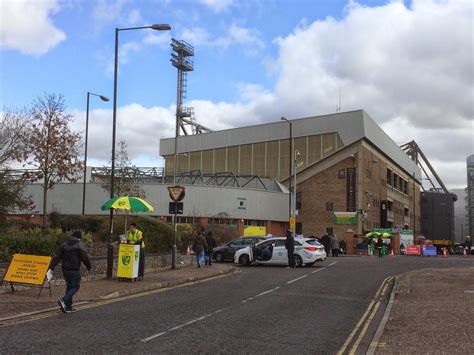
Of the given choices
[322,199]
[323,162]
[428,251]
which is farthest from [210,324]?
[323,162]

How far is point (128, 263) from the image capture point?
16.8 m

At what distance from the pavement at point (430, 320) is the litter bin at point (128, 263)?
25.8ft

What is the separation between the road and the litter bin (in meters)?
1.68

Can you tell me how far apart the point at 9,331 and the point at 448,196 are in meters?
106

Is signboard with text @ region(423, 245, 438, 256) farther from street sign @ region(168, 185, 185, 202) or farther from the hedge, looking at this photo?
the hedge

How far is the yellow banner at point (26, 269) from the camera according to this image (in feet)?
45.0

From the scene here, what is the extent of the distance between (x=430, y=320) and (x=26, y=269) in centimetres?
976

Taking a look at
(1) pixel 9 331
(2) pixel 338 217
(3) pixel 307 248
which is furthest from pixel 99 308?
(2) pixel 338 217

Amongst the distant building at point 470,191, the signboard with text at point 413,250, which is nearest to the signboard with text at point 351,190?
the signboard with text at point 413,250

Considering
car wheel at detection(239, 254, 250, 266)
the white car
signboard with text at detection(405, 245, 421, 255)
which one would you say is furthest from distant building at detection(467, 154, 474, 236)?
car wheel at detection(239, 254, 250, 266)

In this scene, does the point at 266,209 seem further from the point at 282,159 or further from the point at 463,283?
the point at 463,283

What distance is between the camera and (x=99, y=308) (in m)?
11.9

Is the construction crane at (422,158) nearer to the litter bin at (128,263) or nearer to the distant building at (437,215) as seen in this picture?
the distant building at (437,215)

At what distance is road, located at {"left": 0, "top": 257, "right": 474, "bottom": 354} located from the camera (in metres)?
7.95
